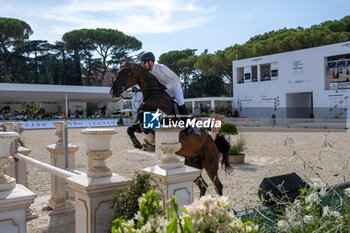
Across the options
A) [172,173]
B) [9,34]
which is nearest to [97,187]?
[172,173]

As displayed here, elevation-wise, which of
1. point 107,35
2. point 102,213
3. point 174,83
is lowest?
point 102,213

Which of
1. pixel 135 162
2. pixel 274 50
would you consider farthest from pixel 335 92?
pixel 135 162

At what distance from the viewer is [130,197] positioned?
151cm

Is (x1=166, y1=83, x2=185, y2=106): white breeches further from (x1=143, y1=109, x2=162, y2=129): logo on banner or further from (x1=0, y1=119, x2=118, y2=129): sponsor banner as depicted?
(x1=0, y1=119, x2=118, y2=129): sponsor banner

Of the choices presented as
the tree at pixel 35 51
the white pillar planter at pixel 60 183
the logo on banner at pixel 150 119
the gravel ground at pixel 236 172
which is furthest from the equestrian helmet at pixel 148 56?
Result: the tree at pixel 35 51

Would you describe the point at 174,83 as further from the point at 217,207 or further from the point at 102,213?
the point at 217,207

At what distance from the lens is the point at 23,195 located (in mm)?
1530

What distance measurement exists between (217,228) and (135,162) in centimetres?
723

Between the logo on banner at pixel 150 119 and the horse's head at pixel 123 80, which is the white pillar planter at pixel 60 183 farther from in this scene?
the logo on banner at pixel 150 119

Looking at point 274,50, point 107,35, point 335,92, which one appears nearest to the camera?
point 335,92

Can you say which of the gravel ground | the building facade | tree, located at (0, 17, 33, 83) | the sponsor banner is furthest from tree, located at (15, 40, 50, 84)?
the gravel ground

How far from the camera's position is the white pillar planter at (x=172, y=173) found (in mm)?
1644

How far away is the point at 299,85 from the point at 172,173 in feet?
81.4

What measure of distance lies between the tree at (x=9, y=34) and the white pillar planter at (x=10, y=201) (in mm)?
37686
